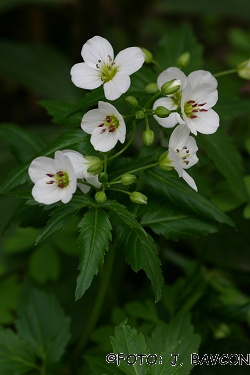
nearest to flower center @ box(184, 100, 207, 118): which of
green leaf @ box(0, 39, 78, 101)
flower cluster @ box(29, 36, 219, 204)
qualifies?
flower cluster @ box(29, 36, 219, 204)

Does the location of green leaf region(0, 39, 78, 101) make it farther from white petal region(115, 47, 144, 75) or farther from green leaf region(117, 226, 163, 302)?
green leaf region(117, 226, 163, 302)

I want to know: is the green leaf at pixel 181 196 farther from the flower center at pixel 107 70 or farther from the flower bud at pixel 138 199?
the flower center at pixel 107 70

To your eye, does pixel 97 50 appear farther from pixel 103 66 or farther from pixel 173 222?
pixel 173 222

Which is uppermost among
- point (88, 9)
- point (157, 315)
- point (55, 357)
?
point (88, 9)

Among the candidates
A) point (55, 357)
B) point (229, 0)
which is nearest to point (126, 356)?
point (55, 357)

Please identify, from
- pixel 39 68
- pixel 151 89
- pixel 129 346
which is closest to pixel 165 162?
pixel 151 89

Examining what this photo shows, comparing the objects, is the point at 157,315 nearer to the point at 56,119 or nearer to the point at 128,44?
the point at 56,119
